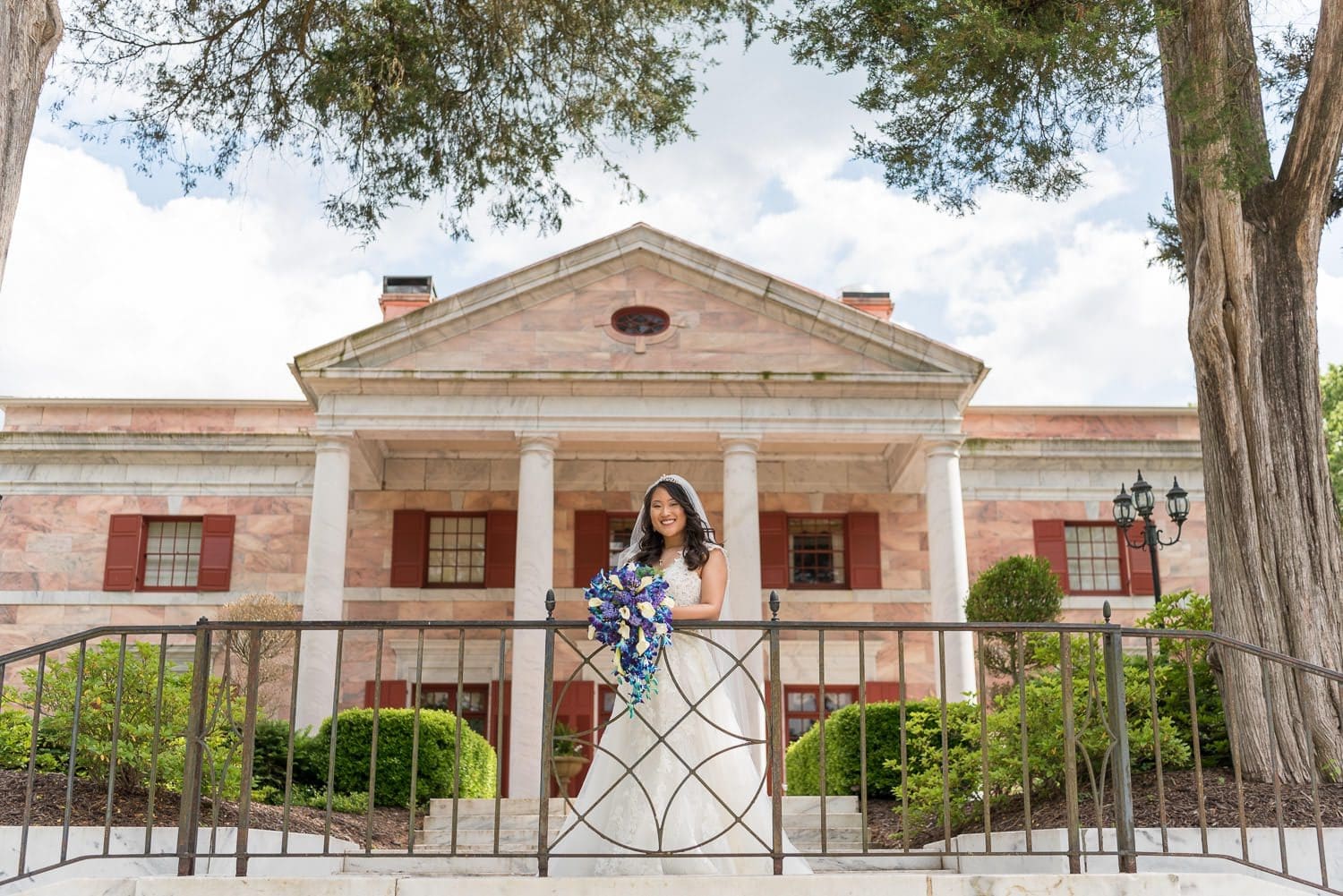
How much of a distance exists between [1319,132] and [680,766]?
6.98 m

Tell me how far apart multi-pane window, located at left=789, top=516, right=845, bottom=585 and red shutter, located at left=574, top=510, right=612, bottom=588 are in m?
3.19

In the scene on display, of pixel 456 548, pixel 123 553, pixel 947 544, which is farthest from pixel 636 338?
pixel 123 553

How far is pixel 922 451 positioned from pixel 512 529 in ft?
22.8

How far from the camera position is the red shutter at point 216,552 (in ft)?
A: 70.1

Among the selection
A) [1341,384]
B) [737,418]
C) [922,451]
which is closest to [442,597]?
[737,418]

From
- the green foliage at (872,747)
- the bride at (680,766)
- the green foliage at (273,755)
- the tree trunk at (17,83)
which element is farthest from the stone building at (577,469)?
the bride at (680,766)

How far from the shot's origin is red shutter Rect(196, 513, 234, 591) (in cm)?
2138

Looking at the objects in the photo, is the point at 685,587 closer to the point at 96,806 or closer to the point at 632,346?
the point at 96,806

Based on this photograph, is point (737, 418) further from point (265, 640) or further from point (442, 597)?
point (265, 640)

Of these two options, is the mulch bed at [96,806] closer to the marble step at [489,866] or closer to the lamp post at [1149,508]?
the marble step at [489,866]

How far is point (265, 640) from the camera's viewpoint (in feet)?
61.5

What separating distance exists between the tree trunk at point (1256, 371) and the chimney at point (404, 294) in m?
17.0

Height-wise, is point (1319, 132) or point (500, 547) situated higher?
point (1319, 132)

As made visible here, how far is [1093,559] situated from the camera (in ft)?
72.0
